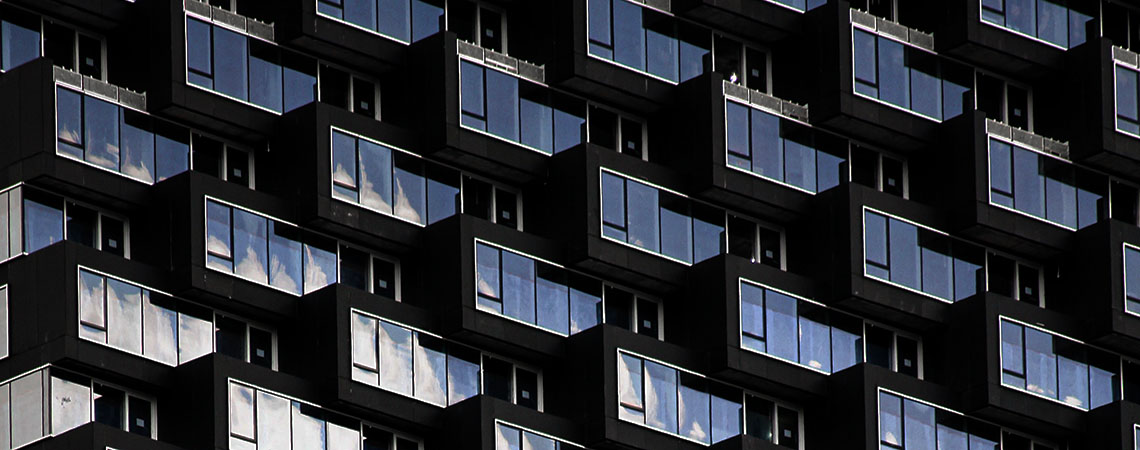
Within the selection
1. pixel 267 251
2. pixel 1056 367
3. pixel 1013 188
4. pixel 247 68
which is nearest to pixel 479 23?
pixel 247 68

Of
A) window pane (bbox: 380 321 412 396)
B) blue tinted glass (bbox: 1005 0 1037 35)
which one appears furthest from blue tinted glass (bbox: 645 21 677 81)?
window pane (bbox: 380 321 412 396)

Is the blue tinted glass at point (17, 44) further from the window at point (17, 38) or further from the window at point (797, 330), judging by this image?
the window at point (797, 330)

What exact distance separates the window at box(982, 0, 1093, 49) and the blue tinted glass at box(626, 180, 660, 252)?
1269cm

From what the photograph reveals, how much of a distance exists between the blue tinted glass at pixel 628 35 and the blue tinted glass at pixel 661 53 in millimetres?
248

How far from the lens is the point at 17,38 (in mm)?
113312

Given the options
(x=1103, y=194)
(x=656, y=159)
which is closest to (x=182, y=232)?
(x=656, y=159)

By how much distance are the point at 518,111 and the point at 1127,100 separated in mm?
18541

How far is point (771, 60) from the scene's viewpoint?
125m

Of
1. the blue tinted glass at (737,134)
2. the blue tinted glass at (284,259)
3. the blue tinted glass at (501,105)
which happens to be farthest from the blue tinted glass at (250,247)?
the blue tinted glass at (737,134)

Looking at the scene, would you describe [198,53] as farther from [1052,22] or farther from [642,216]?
[1052,22]

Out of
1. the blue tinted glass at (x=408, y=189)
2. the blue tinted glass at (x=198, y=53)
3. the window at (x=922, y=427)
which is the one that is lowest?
the window at (x=922, y=427)

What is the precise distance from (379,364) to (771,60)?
17105 millimetres

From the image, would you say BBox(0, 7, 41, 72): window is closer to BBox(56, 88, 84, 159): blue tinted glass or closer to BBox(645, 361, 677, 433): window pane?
BBox(56, 88, 84, 159): blue tinted glass

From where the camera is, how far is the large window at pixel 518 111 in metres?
118
